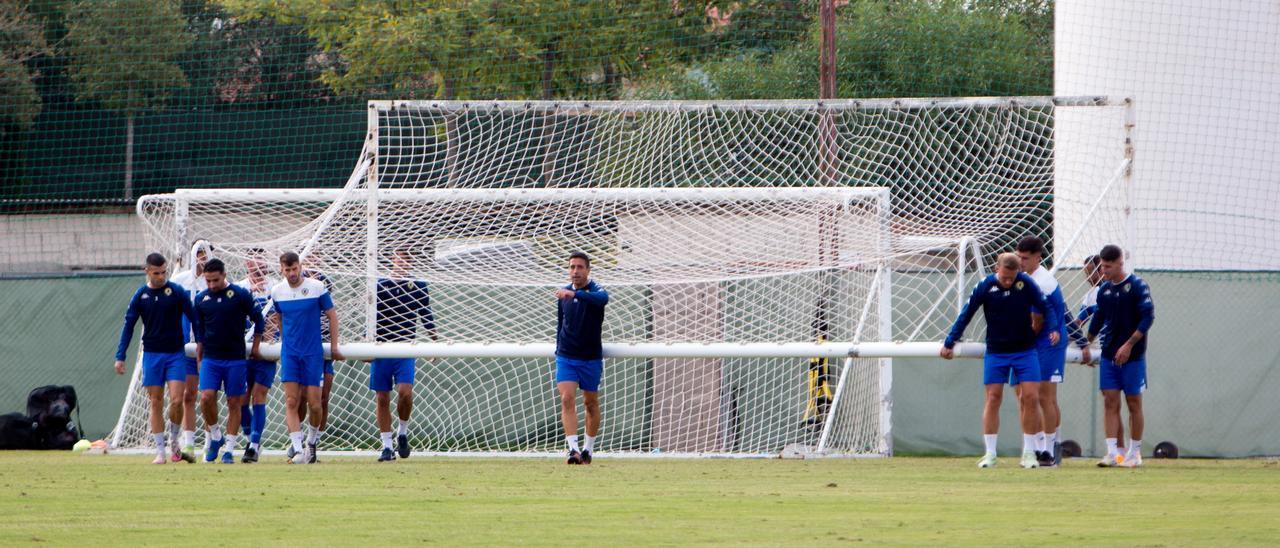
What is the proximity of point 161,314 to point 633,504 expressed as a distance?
6255mm

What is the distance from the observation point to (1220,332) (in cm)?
1689

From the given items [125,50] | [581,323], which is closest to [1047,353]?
[581,323]

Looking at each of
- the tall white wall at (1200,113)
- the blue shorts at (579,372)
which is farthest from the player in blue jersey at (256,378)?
the tall white wall at (1200,113)

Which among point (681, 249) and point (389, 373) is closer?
point (389, 373)

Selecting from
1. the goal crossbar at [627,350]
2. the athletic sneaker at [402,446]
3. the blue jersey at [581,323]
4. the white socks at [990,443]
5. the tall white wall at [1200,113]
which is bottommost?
the athletic sneaker at [402,446]

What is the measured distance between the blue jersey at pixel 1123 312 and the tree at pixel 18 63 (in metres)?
19.4

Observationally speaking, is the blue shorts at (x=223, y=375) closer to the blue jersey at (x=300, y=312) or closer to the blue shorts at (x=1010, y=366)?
the blue jersey at (x=300, y=312)

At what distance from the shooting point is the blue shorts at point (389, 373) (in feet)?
48.7

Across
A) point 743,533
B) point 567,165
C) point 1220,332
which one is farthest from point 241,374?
point 1220,332

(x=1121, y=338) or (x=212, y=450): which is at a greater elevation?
(x=1121, y=338)

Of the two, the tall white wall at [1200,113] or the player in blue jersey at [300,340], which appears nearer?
the player in blue jersey at [300,340]

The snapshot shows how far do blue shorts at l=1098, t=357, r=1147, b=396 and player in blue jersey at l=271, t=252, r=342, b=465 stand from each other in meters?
6.73

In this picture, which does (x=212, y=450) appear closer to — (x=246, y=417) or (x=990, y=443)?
(x=246, y=417)

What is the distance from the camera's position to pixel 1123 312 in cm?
1319
